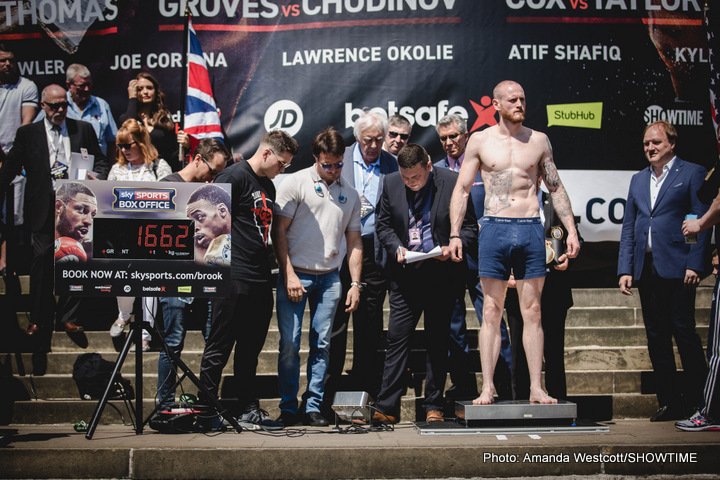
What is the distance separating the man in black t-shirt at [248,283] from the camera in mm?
6145

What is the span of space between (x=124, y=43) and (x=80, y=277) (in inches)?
168

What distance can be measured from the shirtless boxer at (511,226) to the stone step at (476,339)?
61.3 inches

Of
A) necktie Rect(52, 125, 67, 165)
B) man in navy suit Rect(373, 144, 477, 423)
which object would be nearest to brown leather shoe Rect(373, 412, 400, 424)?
man in navy suit Rect(373, 144, 477, 423)

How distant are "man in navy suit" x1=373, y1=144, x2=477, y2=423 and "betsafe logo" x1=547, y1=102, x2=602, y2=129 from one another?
2.80m

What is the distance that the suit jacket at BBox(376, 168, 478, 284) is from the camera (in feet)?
21.2

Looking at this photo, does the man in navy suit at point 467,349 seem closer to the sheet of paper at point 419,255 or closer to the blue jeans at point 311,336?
the sheet of paper at point 419,255

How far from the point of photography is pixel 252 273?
6.26 m

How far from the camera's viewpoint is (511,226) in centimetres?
607

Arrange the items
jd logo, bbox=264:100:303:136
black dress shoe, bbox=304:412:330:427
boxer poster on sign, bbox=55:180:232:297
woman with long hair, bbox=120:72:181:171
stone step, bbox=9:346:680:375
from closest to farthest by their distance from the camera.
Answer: boxer poster on sign, bbox=55:180:232:297 < black dress shoe, bbox=304:412:330:427 < stone step, bbox=9:346:680:375 < woman with long hair, bbox=120:72:181:171 < jd logo, bbox=264:100:303:136

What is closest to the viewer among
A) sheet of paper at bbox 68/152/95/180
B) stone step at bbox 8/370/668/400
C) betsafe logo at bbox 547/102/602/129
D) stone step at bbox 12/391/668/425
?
stone step at bbox 12/391/668/425

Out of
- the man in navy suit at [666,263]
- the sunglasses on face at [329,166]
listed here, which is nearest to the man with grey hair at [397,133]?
the sunglasses on face at [329,166]

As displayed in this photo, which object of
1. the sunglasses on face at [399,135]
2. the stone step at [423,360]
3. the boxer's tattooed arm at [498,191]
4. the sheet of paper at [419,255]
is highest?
the sunglasses on face at [399,135]

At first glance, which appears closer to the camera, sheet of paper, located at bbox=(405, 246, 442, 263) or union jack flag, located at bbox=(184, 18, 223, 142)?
sheet of paper, located at bbox=(405, 246, 442, 263)

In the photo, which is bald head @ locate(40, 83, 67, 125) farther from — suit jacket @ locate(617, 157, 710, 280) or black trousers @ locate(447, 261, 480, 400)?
suit jacket @ locate(617, 157, 710, 280)
